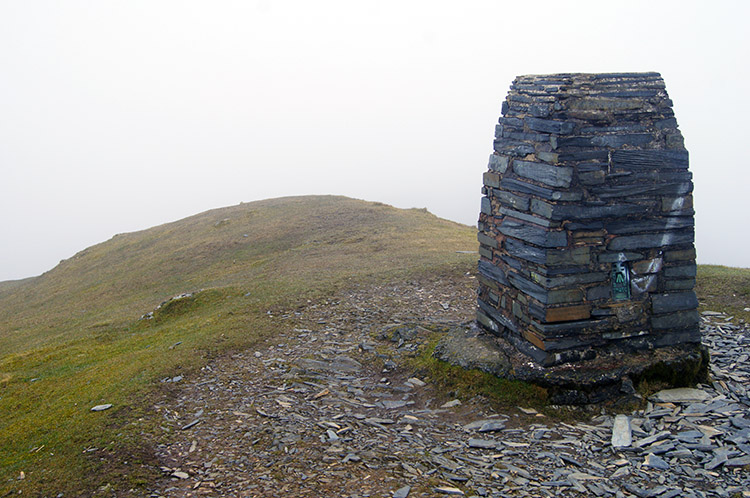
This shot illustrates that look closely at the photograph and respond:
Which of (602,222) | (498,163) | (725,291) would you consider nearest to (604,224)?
(602,222)

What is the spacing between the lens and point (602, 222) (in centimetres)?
945

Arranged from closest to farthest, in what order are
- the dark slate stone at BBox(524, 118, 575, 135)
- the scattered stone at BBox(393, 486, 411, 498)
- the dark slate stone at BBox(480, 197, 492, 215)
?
the scattered stone at BBox(393, 486, 411, 498) → the dark slate stone at BBox(524, 118, 575, 135) → the dark slate stone at BBox(480, 197, 492, 215)

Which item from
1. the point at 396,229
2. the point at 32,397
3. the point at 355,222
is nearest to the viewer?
the point at 32,397

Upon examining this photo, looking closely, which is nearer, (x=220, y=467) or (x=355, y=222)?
(x=220, y=467)

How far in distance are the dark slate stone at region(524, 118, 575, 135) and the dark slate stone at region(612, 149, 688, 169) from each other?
90 centimetres

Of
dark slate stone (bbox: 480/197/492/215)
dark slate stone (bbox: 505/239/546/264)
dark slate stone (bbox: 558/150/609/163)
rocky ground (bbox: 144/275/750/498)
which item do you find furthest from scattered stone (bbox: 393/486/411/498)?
dark slate stone (bbox: 480/197/492/215)

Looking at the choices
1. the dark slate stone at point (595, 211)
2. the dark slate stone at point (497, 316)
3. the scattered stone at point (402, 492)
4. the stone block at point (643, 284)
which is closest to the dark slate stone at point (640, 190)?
the dark slate stone at point (595, 211)

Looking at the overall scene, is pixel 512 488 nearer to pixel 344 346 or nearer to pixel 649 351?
pixel 649 351

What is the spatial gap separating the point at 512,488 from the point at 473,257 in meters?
14.2

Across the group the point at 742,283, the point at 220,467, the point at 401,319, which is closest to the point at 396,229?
the point at 401,319

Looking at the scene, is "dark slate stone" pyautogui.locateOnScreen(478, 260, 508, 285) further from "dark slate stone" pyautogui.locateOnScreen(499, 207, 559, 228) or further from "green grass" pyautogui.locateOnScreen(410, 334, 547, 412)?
"green grass" pyautogui.locateOnScreen(410, 334, 547, 412)

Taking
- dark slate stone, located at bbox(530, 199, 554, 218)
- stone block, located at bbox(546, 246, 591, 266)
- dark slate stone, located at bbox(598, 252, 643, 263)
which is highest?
dark slate stone, located at bbox(530, 199, 554, 218)

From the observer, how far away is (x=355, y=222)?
104ft

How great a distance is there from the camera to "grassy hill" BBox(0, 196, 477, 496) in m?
9.45
